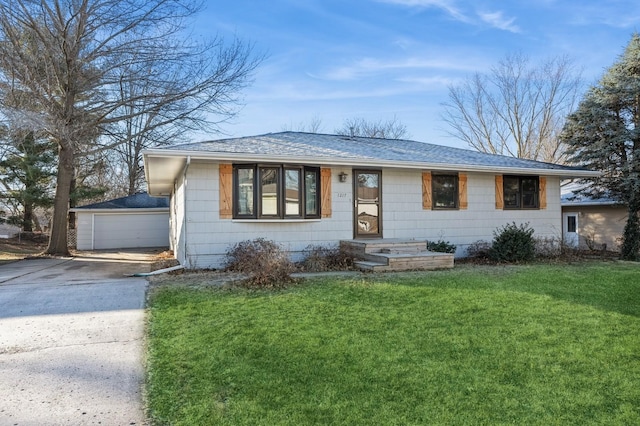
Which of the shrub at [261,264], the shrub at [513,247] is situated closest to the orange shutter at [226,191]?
the shrub at [261,264]

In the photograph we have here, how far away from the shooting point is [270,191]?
9.17 m

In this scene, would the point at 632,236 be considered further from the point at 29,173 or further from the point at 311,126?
the point at 311,126

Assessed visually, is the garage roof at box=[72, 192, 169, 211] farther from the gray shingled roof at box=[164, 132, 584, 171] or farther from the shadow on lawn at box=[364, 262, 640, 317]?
the shadow on lawn at box=[364, 262, 640, 317]

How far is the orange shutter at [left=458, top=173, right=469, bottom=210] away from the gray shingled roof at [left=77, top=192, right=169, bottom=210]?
48.7 ft

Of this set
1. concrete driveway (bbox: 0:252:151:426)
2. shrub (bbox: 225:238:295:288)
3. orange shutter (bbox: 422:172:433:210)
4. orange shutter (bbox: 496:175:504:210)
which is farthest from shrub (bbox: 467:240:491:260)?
concrete driveway (bbox: 0:252:151:426)

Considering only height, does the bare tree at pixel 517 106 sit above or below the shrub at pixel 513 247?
above

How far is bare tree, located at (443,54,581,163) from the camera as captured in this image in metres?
25.7

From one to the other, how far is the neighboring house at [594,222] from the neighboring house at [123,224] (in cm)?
Result: 1750

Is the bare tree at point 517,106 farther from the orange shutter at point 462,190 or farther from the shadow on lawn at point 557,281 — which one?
the shadow on lawn at point 557,281

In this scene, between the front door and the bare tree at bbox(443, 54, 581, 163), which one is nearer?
the front door

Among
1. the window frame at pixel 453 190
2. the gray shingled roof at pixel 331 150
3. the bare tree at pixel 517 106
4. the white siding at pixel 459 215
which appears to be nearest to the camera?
the gray shingled roof at pixel 331 150

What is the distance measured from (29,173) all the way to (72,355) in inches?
776

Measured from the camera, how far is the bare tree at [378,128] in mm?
32094

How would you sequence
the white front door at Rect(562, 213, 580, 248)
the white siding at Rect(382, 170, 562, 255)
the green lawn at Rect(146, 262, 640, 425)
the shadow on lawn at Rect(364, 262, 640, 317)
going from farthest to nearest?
the white front door at Rect(562, 213, 580, 248), the white siding at Rect(382, 170, 562, 255), the shadow on lawn at Rect(364, 262, 640, 317), the green lawn at Rect(146, 262, 640, 425)
